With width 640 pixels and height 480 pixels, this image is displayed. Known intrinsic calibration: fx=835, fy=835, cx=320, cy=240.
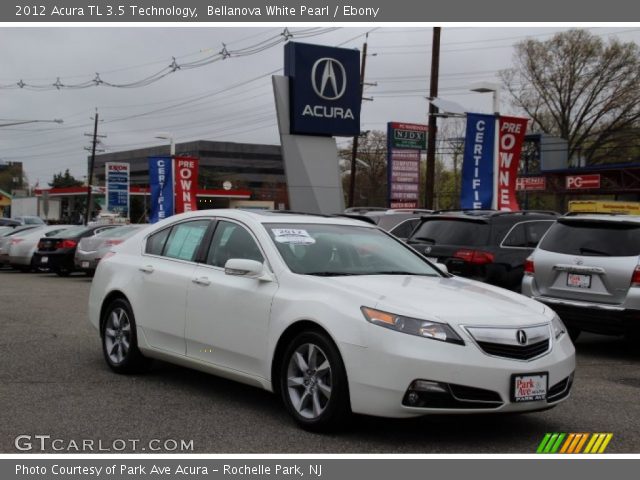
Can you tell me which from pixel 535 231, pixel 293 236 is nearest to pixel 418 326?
pixel 293 236

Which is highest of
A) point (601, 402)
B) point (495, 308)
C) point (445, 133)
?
point (445, 133)

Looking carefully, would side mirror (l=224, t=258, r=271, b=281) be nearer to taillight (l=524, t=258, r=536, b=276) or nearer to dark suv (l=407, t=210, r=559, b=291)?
taillight (l=524, t=258, r=536, b=276)

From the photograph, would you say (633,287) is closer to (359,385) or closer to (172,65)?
(359,385)

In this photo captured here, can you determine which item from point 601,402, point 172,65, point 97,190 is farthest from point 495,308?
point 97,190

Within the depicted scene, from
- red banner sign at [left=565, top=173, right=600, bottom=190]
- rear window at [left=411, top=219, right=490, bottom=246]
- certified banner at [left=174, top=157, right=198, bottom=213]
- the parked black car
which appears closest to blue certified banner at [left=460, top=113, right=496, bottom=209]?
rear window at [left=411, top=219, right=490, bottom=246]

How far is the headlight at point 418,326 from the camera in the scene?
5.25 m

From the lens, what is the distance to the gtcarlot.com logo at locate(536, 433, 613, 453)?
543 centimetres

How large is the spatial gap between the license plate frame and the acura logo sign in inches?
427

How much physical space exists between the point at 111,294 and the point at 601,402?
455 centimetres

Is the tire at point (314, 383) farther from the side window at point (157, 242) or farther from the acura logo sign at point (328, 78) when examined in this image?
the acura logo sign at point (328, 78)

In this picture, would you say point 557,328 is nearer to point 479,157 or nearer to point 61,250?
point 479,157

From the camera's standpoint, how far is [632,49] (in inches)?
2274

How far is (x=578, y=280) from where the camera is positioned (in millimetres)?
9367

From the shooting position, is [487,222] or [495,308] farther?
[487,222]
